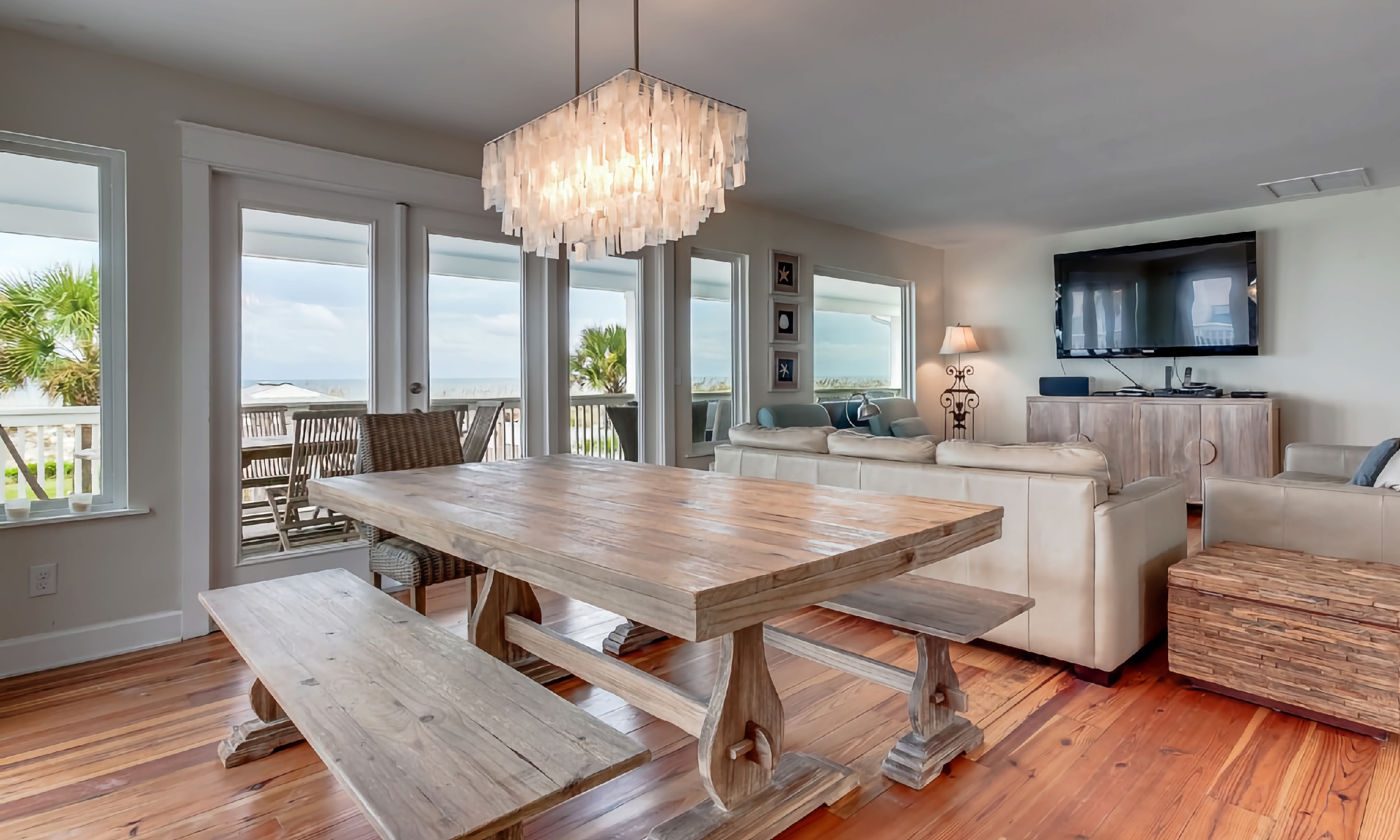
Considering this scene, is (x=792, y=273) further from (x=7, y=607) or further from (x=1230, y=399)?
(x=7, y=607)

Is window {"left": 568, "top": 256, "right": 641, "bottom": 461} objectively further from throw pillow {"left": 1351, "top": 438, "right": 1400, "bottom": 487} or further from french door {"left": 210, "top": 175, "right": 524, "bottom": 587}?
throw pillow {"left": 1351, "top": 438, "right": 1400, "bottom": 487}

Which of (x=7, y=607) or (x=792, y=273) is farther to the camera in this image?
(x=792, y=273)

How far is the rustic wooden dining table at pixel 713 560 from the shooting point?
1.11 m

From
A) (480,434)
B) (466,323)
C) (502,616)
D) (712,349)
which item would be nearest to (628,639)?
(502,616)

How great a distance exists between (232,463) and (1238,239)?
6540 millimetres

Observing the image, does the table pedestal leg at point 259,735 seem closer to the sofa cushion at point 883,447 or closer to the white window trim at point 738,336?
the sofa cushion at point 883,447

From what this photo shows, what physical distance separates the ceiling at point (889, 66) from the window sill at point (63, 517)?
176 cm

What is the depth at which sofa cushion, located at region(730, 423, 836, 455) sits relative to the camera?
3029 mm

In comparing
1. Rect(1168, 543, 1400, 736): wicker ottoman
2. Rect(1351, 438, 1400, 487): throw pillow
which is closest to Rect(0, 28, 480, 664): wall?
Rect(1168, 543, 1400, 736): wicker ottoman

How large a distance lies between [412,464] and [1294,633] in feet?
10.1

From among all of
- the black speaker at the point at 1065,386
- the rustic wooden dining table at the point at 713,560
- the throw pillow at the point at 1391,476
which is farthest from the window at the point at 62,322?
the black speaker at the point at 1065,386

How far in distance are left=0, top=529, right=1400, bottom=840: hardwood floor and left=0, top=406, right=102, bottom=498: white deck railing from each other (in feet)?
2.31

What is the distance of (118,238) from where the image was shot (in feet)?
8.98

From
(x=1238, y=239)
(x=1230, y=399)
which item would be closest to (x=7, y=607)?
(x=1230, y=399)
